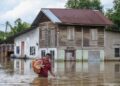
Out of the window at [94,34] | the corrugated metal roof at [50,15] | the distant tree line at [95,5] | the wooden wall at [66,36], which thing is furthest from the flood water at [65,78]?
the distant tree line at [95,5]

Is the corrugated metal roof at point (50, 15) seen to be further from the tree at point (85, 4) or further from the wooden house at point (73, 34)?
the tree at point (85, 4)

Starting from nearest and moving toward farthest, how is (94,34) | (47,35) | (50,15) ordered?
(50,15) → (94,34) → (47,35)

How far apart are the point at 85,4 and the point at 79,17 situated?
88.5 feet

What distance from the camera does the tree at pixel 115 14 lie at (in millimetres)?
76150

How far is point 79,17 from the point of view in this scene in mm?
59875

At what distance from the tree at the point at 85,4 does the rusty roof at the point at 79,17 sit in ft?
79.9

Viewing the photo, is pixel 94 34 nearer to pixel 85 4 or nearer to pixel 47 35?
pixel 47 35

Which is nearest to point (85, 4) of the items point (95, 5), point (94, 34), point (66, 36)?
point (95, 5)

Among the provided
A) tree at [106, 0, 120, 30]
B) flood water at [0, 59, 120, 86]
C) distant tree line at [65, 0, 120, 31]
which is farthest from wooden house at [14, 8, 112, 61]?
flood water at [0, 59, 120, 86]

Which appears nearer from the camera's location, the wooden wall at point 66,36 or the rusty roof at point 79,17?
the rusty roof at point 79,17

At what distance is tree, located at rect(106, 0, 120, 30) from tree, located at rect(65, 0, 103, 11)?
11.2 ft

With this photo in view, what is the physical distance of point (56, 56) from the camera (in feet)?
189

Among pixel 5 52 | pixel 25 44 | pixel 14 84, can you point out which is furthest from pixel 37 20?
pixel 14 84

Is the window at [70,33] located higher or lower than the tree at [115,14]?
lower
